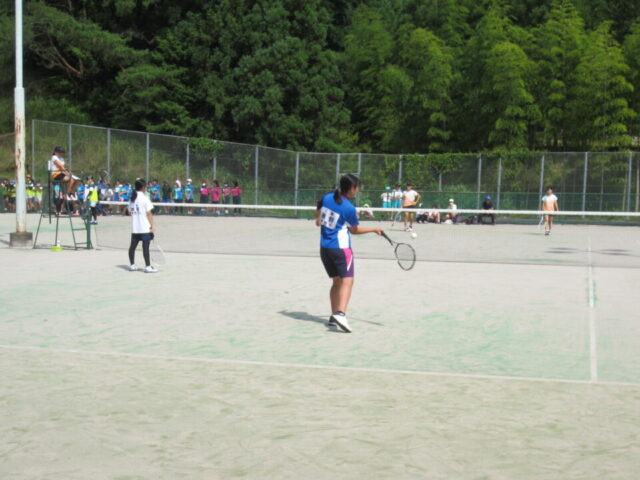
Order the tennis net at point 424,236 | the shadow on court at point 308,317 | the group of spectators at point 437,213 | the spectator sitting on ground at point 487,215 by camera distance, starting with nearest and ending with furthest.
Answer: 1. the shadow on court at point 308,317
2. the tennis net at point 424,236
3. the spectator sitting on ground at point 487,215
4. the group of spectators at point 437,213

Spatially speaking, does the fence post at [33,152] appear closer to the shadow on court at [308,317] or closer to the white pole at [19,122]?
the white pole at [19,122]

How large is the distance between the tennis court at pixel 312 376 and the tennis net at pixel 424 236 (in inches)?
148

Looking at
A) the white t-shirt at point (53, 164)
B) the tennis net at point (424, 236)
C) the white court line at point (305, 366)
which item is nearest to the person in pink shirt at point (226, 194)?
the tennis net at point (424, 236)

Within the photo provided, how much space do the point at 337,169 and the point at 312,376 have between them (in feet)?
108

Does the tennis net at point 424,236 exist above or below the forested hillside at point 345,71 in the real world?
below

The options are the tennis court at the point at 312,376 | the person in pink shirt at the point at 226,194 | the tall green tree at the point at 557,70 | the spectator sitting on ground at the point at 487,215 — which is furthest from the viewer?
the tall green tree at the point at 557,70

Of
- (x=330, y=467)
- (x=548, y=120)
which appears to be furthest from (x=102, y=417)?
(x=548, y=120)

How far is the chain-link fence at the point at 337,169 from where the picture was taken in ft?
112

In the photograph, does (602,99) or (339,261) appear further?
(602,99)

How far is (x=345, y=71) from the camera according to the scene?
58281 millimetres

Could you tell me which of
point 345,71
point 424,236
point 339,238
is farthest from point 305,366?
point 345,71

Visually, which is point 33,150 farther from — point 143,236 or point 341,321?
point 341,321

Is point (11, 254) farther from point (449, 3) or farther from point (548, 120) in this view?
point (449, 3)

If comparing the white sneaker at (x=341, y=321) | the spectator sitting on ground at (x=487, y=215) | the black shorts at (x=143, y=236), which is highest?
the spectator sitting on ground at (x=487, y=215)
